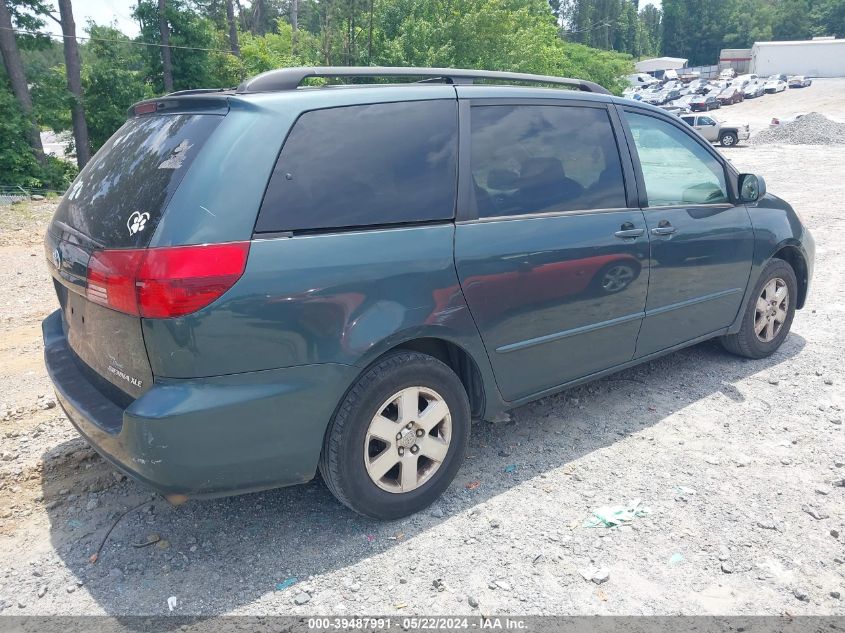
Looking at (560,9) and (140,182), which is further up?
(560,9)

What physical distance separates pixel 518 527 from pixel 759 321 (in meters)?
2.97

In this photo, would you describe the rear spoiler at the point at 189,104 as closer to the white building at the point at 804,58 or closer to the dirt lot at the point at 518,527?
the dirt lot at the point at 518,527

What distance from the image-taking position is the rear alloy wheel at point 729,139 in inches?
1226

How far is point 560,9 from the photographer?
107 metres

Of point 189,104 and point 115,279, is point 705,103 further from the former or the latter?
point 115,279

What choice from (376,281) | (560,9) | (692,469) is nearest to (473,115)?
(376,281)

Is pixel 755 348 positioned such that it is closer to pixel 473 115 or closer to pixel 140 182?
pixel 473 115

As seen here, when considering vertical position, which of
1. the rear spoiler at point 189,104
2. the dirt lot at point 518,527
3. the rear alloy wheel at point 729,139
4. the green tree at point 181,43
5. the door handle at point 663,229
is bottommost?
the rear alloy wheel at point 729,139

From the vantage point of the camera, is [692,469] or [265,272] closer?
[265,272]

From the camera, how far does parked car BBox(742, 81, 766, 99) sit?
202 ft

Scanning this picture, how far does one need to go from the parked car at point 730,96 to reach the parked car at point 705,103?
0.72 meters

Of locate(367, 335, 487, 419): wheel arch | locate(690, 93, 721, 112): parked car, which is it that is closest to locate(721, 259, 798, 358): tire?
locate(367, 335, 487, 419): wheel arch

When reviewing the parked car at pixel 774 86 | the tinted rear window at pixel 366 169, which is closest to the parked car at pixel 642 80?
the parked car at pixel 774 86

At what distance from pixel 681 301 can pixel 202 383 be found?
9.90ft
